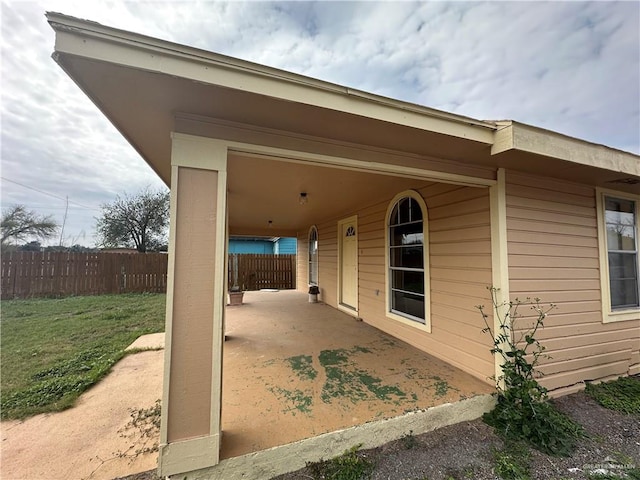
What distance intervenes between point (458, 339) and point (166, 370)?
303 centimetres

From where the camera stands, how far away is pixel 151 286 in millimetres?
9312

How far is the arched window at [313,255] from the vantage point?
816cm

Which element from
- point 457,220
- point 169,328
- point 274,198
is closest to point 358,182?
point 457,220

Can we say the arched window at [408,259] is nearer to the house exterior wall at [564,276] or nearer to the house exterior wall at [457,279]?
the house exterior wall at [457,279]

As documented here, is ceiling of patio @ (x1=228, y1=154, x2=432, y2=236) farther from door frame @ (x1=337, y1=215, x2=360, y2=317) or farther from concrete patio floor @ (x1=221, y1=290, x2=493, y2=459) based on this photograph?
concrete patio floor @ (x1=221, y1=290, x2=493, y2=459)

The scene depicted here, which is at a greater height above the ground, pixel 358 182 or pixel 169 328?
pixel 358 182

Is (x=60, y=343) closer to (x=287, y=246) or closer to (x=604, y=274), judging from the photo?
(x=604, y=274)

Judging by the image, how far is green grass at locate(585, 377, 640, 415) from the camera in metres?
2.62

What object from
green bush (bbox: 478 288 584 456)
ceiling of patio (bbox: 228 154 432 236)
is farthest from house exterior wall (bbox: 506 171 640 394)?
ceiling of patio (bbox: 228 154 432 236)

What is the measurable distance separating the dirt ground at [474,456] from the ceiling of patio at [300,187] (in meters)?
2.56

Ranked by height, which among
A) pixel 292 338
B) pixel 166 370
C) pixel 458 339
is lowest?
pixel 292 338

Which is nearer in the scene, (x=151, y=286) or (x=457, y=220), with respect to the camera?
(x=457, y=220)

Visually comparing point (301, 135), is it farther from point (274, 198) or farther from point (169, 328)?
point (274, 198)

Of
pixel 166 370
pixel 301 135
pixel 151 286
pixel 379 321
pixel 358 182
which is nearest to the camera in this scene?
pixel 166 370
